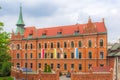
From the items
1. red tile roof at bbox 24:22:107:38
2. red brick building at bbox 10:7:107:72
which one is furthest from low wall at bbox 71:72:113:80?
red tile roof at bbox 24:22:107:38

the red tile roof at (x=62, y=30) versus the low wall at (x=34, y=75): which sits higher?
the red tile roof at (x=62, y=30)

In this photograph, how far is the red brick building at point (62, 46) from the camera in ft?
241

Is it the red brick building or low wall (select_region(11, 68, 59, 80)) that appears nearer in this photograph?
low wall (select_region(11, 68, 59, 80))

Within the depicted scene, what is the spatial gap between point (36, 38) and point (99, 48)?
21.4 meters

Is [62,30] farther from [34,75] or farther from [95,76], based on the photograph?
[95,76]

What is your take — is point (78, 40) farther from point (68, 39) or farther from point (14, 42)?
point (14, 42)

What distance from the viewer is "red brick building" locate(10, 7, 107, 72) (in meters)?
73.6

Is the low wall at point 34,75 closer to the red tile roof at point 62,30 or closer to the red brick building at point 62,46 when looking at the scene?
the red brick building at point 62,46

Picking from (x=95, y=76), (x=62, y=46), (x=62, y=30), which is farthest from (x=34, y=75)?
(x=62, y=30)

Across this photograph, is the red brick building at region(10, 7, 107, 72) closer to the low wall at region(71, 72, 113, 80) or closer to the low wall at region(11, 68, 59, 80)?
the low wall at region(11, 68, 59, 80)

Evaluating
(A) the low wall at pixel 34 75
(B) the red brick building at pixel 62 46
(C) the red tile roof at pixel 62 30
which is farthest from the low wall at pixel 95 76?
(C) the red tile roof at pixel 62 30

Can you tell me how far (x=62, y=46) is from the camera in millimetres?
80812

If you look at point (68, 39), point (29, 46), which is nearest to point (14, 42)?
point (29, 46)

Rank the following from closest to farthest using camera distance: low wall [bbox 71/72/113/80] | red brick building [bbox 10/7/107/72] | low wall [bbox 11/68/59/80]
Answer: low wall [bbox 71/72/113/80] < low wall [bbox 11/68/59/80] < red brick building [bbox 10/7/107/72]
